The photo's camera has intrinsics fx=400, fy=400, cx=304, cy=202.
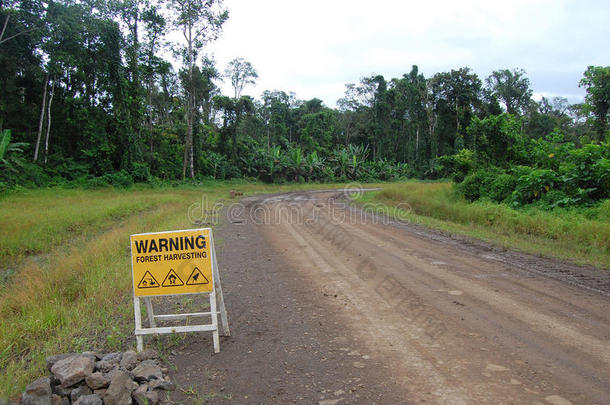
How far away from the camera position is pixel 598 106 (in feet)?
71.4

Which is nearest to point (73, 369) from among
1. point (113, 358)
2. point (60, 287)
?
point (113, 358)

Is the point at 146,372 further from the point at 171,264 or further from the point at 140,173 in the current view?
the point at 140,173

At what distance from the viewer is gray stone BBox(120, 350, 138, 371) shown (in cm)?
394

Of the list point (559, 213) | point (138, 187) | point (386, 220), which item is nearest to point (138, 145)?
point (138, 187)

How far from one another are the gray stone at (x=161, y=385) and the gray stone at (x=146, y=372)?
73mm

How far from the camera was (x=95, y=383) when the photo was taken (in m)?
3.56

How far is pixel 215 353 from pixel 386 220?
37.6ft

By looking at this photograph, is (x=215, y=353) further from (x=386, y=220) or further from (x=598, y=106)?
(x=598, y=106)

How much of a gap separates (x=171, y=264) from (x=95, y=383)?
4.76 ft

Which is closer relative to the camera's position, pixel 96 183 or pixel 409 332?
pixel 409 332

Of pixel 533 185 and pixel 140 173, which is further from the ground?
pixel 533 185

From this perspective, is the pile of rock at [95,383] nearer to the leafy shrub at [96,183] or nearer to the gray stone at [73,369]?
the gray stone at [73,369]

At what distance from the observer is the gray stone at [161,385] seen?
12.1ft

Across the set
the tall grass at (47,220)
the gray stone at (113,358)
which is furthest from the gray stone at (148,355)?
the tall grass at (47,220)
